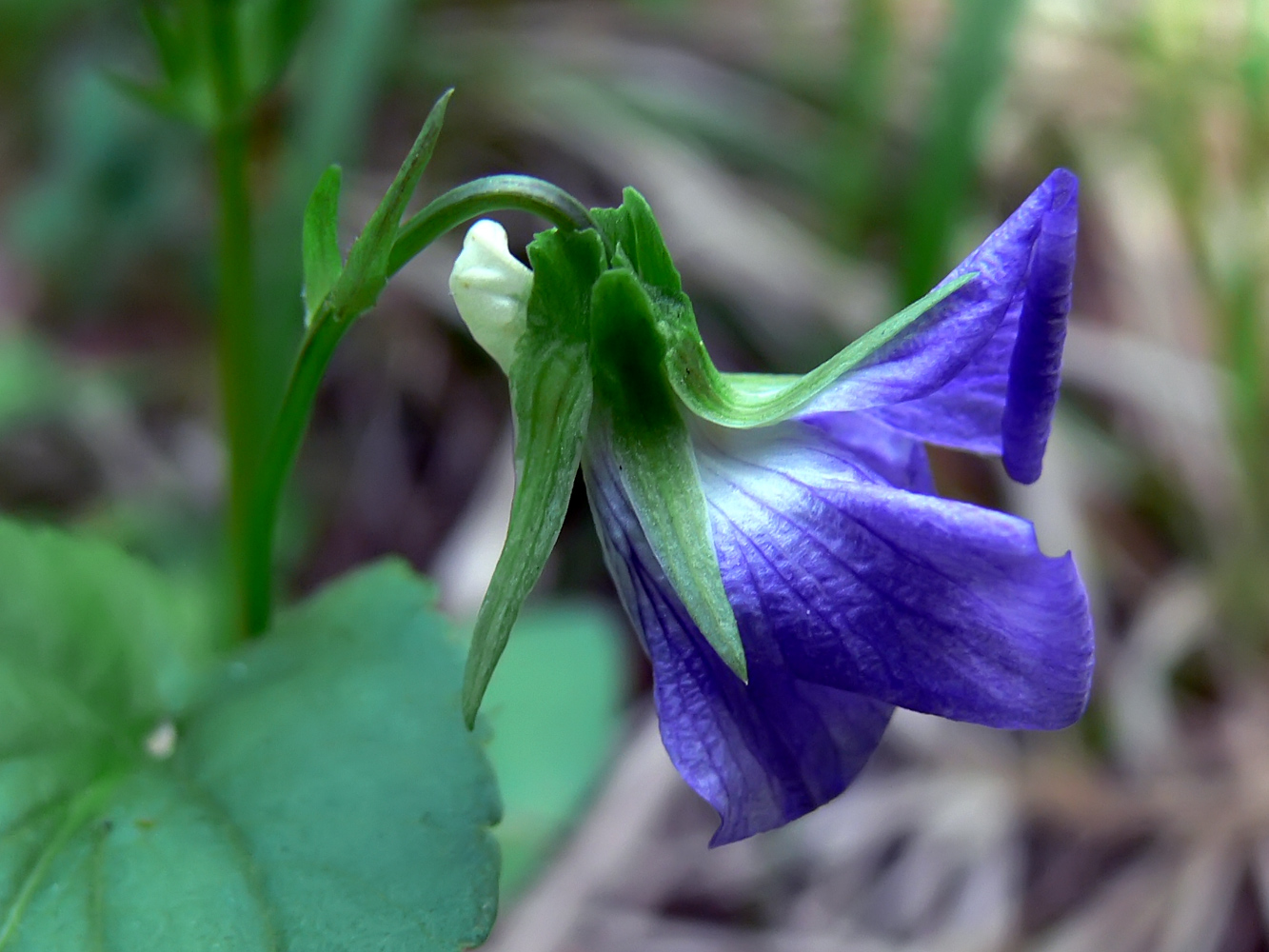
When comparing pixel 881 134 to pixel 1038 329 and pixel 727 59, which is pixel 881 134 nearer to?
pixel 727 59

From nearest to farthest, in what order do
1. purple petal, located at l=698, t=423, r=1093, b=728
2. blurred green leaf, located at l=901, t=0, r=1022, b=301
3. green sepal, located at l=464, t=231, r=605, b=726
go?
1. purple petal, located at l=698, t=423, r=1093, b=728
2. green sepal, located at l=464, t=231, r=605, b=726
3. blurred green leaf, located at l=901, t=0, r=1022, b=301

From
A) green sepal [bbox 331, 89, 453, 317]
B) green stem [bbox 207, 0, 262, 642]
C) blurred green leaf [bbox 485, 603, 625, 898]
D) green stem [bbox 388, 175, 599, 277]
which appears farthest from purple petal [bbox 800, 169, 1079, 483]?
blurred green leaf [bbox 485, 603, 625, 898]

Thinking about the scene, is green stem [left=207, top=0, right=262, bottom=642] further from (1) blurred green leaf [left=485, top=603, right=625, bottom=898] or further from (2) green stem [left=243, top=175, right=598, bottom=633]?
(1) blurred green leaf [left=485, top=603, right=625, bottom=898]

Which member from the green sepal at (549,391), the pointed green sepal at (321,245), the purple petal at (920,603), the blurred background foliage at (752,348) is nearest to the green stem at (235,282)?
the blurred background foliage at (752,348)

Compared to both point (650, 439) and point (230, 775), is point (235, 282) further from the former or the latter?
point (650, 439)

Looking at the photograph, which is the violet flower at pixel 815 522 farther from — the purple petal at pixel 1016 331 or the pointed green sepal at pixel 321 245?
the pointed green sepal at pixel 321 245

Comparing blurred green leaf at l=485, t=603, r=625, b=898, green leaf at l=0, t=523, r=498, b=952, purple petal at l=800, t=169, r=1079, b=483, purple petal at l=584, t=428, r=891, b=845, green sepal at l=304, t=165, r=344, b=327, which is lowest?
blurred green leaf at l=485, t=603, r=625, b=898

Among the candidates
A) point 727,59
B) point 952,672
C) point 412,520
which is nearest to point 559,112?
point 727,59
